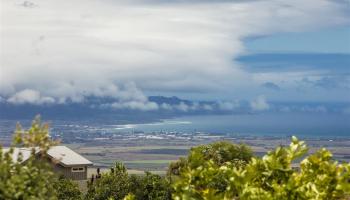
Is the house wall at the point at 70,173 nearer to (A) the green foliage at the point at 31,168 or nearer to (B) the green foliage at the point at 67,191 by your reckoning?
(B) the green foliage at the point at 67,191

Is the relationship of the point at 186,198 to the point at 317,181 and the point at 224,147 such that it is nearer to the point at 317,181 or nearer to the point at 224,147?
the point at 317,181

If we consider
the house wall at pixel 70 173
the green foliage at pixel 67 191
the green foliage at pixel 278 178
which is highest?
the green foliage at pixel 278 178

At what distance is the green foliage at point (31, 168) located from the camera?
64.5ft

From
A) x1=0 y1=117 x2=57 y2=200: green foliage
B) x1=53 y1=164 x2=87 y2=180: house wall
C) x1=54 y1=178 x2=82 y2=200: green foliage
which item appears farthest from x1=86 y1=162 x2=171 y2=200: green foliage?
x1=0 y1=117 x2=57 y2=200: green foliage

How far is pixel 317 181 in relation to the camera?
70.8 feet

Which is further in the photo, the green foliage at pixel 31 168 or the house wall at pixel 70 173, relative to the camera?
the house wall at pixel 70 173

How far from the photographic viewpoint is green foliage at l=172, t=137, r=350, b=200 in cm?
2100

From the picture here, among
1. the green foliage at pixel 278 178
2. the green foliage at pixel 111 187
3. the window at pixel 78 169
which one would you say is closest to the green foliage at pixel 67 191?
the green foliage at pixel 111 187

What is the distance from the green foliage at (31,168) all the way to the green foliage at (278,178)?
354 centimetres

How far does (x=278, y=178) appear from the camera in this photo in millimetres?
21984

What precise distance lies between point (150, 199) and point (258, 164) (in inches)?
2440

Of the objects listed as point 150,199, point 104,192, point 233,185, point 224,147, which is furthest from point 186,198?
point 224,147

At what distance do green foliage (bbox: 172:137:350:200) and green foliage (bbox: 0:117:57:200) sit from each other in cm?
354

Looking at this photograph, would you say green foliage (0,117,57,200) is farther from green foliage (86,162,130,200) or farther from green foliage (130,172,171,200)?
green foliage (86,162,130,200)
